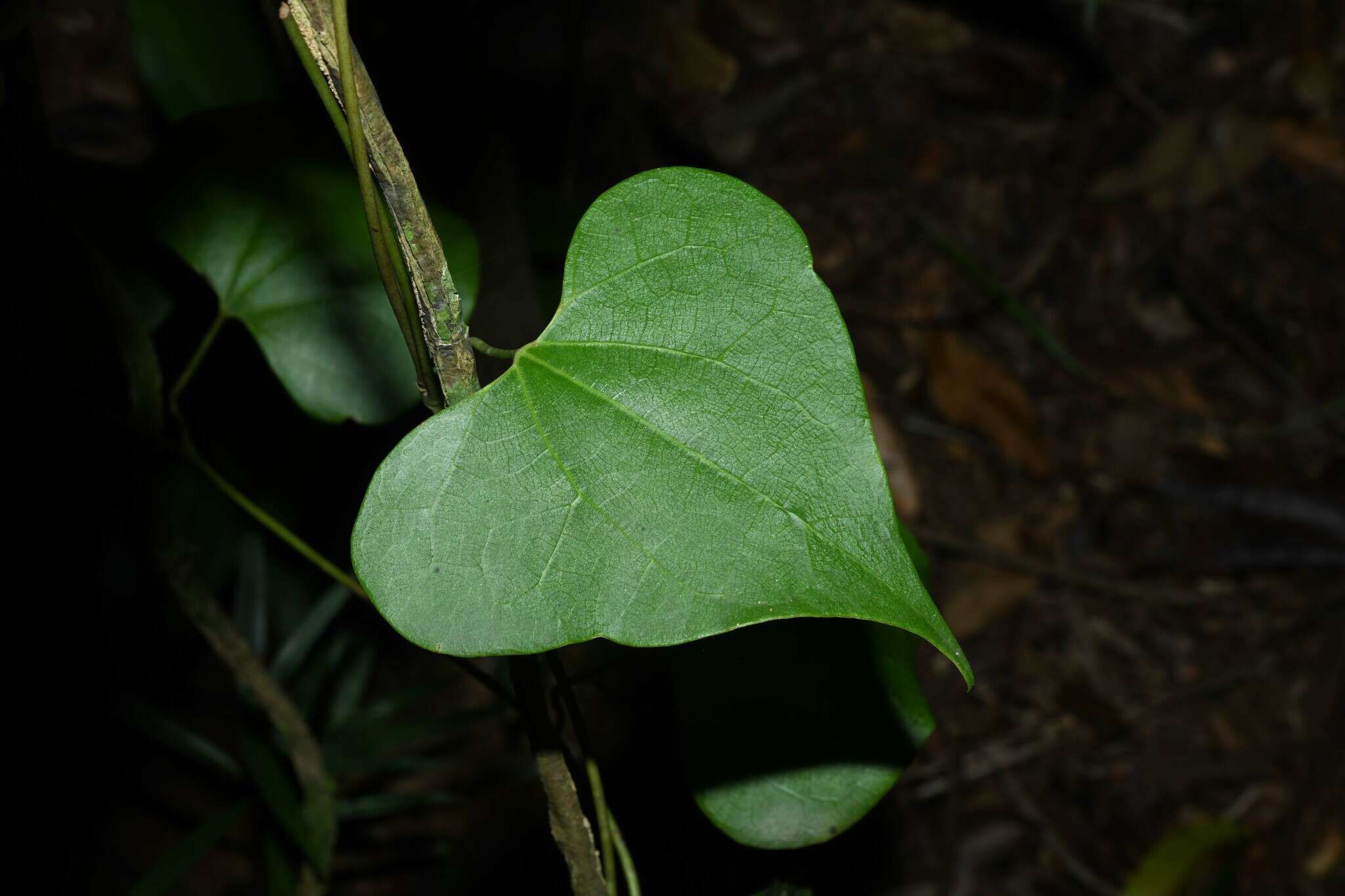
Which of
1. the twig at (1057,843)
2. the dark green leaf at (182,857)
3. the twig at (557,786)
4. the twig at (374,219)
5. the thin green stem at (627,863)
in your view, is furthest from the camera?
the twig at (1057,843)

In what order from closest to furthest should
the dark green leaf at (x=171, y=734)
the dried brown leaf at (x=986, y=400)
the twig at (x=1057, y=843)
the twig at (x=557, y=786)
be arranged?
the twig at (x=557, y=786) → the dark green leaf at (x=171, y=734) → the twig at (x=1057, y=843) → the dried brown leaf at (x=986, y=400)

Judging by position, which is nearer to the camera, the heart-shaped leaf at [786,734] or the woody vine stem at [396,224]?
the woody vine stem at [396,224]

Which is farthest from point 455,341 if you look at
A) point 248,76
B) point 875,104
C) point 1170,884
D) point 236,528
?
point 875,104

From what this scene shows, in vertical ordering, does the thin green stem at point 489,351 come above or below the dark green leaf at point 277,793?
above

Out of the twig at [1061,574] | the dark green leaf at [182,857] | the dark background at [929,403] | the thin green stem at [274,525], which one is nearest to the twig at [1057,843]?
the dark background at [929,403]

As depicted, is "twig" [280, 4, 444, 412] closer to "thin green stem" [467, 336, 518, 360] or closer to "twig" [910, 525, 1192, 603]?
"thin green stem" [467, 336, 518, 360]

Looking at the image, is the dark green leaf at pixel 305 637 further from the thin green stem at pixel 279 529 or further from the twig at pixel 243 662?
the thin green stem at pixel 279 529

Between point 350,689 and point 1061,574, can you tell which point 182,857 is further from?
point 1061,574
